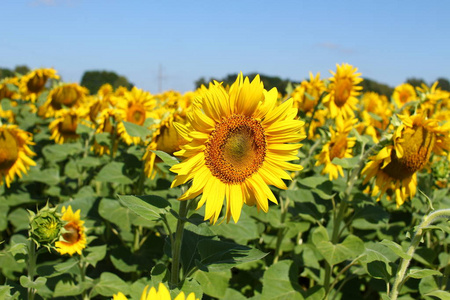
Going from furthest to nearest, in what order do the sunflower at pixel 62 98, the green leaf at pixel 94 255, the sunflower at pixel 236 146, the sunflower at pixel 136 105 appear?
the sunflower at pixel 62 98 → the sunflower at pixel 136 105 → the green leaf at pixel 94 255 → the sunflower at pixel 236 146

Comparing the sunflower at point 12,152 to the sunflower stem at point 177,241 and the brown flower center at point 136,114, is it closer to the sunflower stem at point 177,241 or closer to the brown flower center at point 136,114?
the brown flower center at point 136,114

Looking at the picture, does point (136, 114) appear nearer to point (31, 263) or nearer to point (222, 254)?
point (31, 263)

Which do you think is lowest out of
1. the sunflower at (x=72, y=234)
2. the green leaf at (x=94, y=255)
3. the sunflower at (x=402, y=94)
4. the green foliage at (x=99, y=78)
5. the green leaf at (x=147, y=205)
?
the green foliage at (x=99, y=78)

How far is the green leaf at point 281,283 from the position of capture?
101 inches

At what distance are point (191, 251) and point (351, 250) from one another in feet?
3.16

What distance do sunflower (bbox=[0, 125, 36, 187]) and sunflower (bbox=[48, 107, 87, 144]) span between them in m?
0.93

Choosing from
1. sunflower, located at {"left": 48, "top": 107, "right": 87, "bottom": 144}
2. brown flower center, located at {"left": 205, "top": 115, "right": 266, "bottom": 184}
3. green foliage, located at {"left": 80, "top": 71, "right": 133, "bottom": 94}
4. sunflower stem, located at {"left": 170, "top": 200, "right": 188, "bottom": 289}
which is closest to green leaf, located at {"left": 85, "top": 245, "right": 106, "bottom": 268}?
sunflower stem, located at {"left": 170, "top": 200, "right": 188, "bottom": 289}

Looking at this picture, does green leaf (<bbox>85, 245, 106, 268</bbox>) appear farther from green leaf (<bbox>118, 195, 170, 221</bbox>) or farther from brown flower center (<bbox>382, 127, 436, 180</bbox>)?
brown flower center (<bbox>382, 127, 436, 180</bbox>)

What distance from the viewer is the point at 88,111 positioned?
438cm

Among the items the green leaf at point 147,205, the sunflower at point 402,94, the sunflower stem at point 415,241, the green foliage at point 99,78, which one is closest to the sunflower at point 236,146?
the green leaf at point 147,205

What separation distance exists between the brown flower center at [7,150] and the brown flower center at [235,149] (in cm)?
209

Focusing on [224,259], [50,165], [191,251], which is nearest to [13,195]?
[50,165]

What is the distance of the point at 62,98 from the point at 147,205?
144 inches

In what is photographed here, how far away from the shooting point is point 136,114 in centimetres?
391
